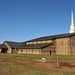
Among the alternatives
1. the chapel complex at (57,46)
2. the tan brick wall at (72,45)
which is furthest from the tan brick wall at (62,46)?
the tan brick wall at (72,45)

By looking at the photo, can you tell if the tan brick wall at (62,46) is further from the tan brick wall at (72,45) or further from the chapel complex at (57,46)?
the tan brick wall at (72,45)

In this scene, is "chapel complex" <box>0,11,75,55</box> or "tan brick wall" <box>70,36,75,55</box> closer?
"chapel complex" <box>0,11,75,55</box>

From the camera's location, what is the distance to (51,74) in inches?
690

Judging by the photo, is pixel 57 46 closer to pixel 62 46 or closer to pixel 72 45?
pixel 62 46

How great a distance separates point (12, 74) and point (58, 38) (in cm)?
4835

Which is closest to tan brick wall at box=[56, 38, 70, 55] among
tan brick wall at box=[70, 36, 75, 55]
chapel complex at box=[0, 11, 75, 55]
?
chapel complex at box=[0, 11, 75, 55]

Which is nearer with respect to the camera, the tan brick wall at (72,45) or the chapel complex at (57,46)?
the chapel complex at (57,46)

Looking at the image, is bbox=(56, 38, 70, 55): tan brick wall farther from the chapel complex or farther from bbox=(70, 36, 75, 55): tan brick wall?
bbox=(70, 36, 75, 55): tan brick wall

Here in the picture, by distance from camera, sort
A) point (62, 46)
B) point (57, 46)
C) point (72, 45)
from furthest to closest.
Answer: point (57, 46)
point (62, 46)
point (72, 45)

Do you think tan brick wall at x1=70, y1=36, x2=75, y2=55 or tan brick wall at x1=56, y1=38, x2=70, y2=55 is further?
tan brick wall at x1=70, y1=36, x2=75, y2=55

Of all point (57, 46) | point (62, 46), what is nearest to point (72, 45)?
point (62, 46)

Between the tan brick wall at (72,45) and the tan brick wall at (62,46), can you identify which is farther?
the tan brick wall at (72,45)

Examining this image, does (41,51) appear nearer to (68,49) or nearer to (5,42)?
(68,49)

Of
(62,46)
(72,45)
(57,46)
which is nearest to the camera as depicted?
(72,45)
